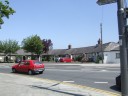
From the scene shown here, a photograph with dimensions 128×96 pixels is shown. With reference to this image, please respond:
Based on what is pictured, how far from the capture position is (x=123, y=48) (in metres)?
12.1

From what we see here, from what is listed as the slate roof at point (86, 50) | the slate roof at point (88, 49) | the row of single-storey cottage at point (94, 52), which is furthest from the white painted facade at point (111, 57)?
the slate roof at point (86, 50)

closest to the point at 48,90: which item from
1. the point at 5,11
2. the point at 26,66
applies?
the point at 5,11

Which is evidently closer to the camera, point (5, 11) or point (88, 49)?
point (5, 11)

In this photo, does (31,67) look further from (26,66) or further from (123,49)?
(123,49)

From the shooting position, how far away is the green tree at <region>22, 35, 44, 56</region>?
8950 centimetres

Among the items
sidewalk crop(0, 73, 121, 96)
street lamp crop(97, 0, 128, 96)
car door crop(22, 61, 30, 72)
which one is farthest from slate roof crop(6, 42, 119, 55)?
street lamp crop(97, 0, 128, 96)

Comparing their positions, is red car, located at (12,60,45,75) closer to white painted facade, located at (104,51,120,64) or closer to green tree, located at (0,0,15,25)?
green tree, located at (0,0,15,25)

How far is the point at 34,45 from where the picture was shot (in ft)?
293

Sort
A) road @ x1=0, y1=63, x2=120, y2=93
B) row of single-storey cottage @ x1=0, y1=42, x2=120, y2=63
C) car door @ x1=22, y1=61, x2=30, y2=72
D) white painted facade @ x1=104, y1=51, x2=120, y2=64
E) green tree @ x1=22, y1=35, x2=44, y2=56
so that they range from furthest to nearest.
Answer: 1. green tree @ x1=22, y1=35, x2=44, y2=56
2. row of single-storey cottage @ x1=0, y1=42, x2=120, y2=63
3. white painted facade @ x1=104, y1=51, x2=120, y2=64
4. car door @ x1=22, y1=61, x2=30, y2=72
5. road @ x1=0, y1=63, x2=120, y2=93

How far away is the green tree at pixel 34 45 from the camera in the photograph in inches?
3524

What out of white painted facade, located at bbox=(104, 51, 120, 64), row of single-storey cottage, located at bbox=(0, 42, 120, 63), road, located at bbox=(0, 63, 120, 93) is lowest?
road, located at bbox=(0, 63, 120, 93)

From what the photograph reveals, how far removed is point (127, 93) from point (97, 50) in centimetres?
7097

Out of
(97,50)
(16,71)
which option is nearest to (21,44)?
(97,50)

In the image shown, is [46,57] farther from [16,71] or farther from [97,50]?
[16,71]
